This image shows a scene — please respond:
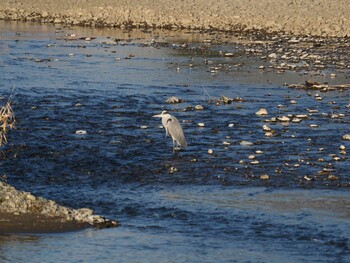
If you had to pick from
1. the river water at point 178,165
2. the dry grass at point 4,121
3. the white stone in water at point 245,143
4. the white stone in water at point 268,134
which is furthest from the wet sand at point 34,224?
the white stone in water at point 268,134

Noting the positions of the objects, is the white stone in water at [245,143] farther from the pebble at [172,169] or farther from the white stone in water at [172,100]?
the white stone in water at [172,100]

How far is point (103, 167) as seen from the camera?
604 inches

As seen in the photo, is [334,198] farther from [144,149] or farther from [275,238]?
[144,149]

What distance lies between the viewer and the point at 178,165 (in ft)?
51.0

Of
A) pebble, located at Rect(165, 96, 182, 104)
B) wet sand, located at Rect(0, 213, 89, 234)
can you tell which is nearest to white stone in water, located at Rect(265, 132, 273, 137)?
Result: pebble, located at Rect(165, 96, 182, 104)

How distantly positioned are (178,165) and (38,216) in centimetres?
386

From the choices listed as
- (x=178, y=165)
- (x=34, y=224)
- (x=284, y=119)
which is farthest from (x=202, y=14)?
(x=34, y=224)

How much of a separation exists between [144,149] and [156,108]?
430cm

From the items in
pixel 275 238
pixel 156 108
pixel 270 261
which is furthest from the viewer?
pixel 156 108

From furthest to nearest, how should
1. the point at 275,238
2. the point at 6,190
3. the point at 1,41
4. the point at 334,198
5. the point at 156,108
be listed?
the point at 1,41 → the point at 156,108 → the point at 334,198 → the point at 6,190 → the point at 275,238

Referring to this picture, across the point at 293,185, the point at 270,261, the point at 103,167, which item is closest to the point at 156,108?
the point at 103,167

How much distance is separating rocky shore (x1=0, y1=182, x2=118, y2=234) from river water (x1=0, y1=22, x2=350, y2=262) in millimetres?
216

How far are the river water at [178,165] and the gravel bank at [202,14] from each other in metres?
11.8

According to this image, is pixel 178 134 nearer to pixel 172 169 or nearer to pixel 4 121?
pixel 172 169
